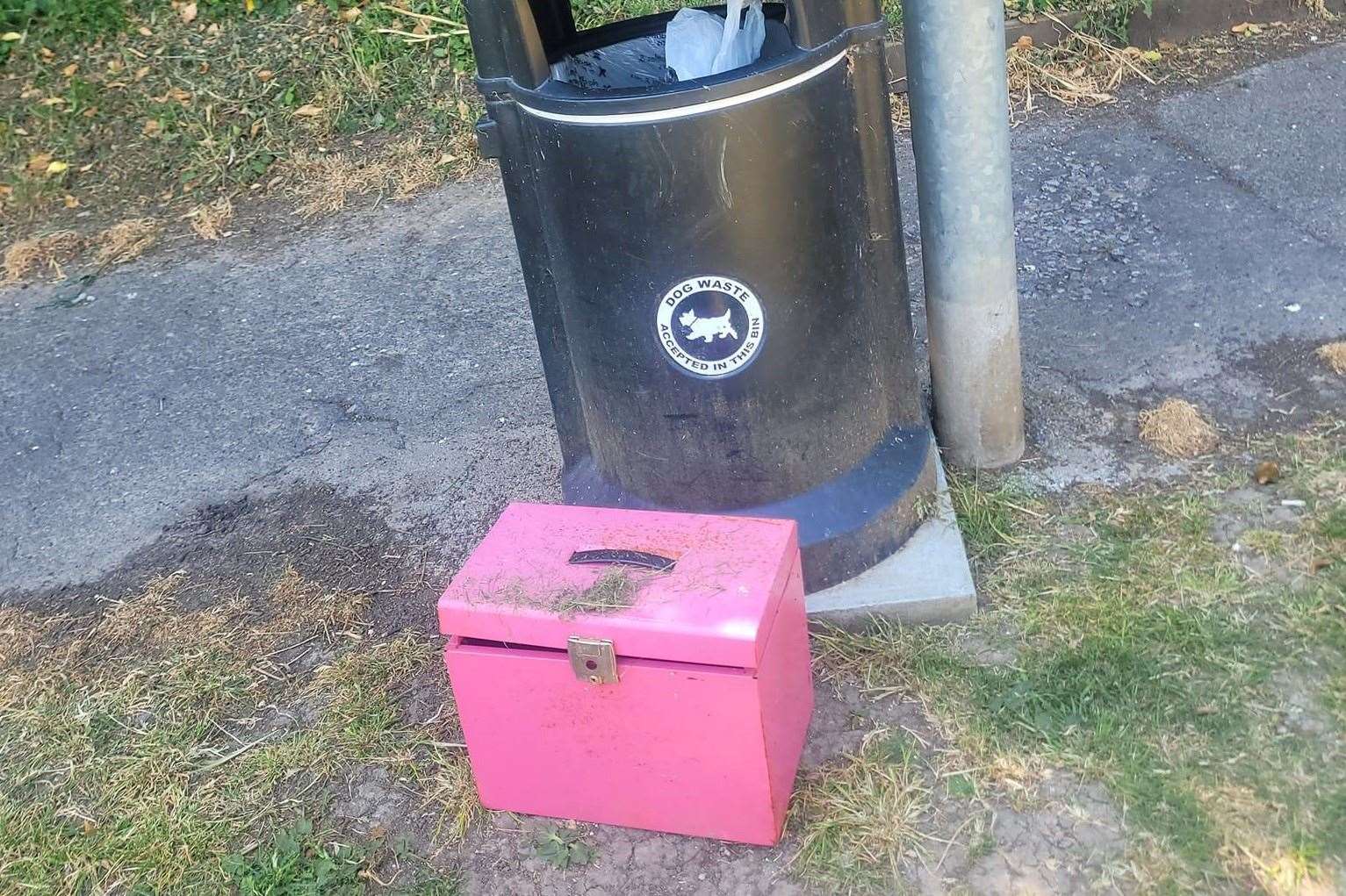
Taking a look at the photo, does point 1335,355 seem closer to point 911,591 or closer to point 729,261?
point 911,591

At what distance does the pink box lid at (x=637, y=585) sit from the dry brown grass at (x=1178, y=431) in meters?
1.19

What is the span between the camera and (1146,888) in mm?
1925

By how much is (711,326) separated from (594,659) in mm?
708

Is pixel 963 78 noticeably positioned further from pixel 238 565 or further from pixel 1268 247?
pixel 238 565

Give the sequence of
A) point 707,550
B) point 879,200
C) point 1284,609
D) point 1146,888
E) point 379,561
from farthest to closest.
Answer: point 379,561 < point 879,200 < point 1284,609 < point 707,550 < point 1146,888

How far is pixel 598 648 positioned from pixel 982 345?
1.26 metres

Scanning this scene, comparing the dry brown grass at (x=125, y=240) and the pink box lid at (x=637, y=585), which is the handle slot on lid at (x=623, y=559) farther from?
the dry brown grass at (x=125, y=240)

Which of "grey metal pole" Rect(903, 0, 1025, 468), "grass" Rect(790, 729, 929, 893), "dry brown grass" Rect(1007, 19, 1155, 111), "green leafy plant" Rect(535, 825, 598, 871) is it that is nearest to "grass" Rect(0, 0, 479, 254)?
"dry brown grass" Rect(1007, 19, 1155, 111)

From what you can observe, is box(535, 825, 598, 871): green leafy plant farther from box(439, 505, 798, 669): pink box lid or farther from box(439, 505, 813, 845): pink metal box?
box(439, 505, 798, 669): pink box lid

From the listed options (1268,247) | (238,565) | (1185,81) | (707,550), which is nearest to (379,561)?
(238,565)

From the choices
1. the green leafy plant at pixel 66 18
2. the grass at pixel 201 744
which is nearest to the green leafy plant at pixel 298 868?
the grass at pixel 201 744

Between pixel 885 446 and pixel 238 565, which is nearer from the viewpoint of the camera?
pixel 885 446

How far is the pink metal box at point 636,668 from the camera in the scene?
1.98 m

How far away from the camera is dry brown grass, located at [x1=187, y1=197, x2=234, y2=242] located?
499 centimetres
